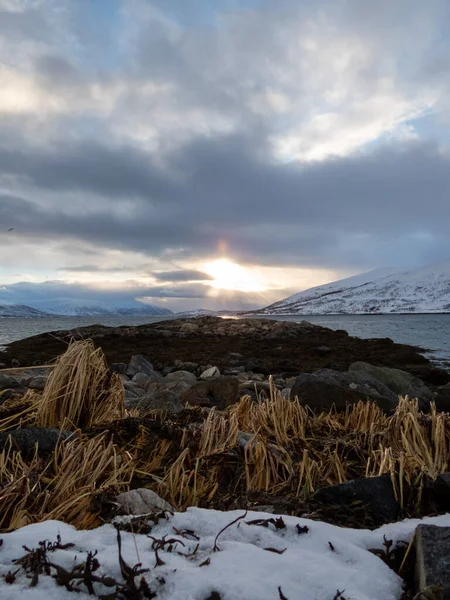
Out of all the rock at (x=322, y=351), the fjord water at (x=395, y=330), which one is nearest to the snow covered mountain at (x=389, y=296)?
the fjord water at (x=395, y=330)

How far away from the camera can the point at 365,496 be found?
2139 millimetres

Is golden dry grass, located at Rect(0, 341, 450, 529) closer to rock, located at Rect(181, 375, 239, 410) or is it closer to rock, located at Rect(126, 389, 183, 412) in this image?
rock, located at Rect(126, 389, 183, 412)

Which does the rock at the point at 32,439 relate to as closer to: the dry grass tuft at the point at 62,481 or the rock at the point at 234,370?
the dry grass tuft at the point at 62,481

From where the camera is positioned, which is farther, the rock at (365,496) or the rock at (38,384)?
the rock at (38,384)

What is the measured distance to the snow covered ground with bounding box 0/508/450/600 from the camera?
1339mm

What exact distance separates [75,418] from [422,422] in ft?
9.20

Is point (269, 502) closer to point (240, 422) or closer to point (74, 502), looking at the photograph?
point (74, 502)

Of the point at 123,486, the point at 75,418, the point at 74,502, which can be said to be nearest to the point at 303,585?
the point at 74,502

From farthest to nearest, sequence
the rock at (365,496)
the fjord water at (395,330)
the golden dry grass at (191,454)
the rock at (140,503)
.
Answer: the fjord water at (395,330), the golden dry grass at (191,454), the rock at (365,496), the rock at (140,503)

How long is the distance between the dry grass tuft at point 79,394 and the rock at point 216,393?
269 cm

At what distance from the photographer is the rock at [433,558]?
4.41 ft

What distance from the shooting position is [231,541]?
5.43 feet

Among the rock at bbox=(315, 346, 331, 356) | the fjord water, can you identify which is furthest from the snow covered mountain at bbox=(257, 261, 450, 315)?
the rock at bbox=(315, 346, 331, 356)

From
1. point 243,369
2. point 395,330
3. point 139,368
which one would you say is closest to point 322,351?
point 243,369
